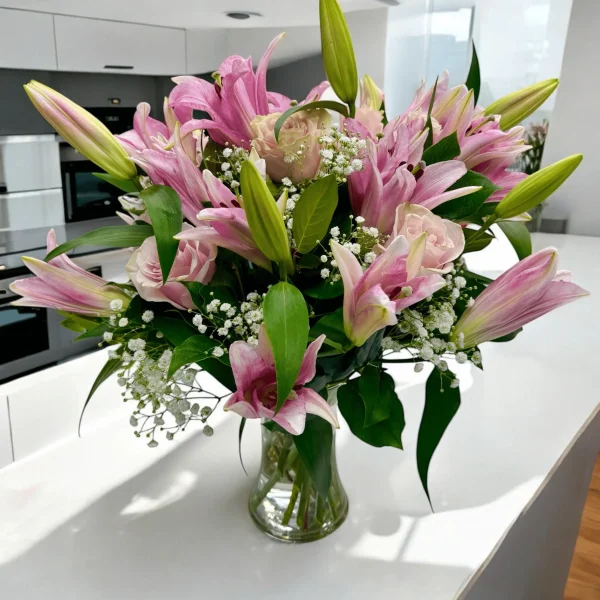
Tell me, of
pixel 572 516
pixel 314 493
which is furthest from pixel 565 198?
pixel 314 493

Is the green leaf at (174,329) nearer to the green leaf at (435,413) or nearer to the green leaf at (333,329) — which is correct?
the green leaf at (333,329)

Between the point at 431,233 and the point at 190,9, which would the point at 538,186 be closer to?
the point at 431,233

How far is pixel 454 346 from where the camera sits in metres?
0.55

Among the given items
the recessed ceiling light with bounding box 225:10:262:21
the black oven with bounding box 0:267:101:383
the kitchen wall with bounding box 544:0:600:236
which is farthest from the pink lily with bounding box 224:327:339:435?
the kitchen wall with bounding box 544:0:600:236

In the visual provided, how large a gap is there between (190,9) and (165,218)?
1.97 m

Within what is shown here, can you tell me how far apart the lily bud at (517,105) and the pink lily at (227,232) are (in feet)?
0.97

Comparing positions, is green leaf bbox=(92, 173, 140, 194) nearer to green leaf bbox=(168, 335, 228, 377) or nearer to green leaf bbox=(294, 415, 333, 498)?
green leaf bbox=(168, 335, 228, 377)

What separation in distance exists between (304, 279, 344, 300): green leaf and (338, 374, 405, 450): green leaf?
0.11 m

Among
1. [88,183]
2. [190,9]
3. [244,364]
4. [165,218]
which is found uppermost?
[190,9]

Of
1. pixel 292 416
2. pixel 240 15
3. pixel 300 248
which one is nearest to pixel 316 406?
pixel 292 416

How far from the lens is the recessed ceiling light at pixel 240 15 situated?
7.22 feet

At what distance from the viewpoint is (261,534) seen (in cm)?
69

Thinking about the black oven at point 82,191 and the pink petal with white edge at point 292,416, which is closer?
the pink petal with white edge at point 292,416

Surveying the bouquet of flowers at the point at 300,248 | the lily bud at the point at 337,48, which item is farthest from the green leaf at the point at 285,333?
the lily bud at the point at 337,48
